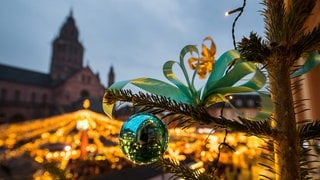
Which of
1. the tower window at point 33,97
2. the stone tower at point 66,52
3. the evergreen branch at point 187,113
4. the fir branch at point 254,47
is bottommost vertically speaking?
the evergreen branch at point 187,113

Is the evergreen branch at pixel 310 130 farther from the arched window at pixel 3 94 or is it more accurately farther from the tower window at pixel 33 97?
the tower window at pixel 33 97

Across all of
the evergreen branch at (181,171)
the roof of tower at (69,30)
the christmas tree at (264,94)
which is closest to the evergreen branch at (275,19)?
the christmas tree at (264,94)

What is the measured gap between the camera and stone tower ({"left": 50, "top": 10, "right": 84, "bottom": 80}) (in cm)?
3934

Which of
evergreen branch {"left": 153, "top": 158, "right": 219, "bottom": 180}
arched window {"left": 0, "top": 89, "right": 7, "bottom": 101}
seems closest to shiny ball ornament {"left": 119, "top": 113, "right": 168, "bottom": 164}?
evergreen branch {"left": 153, "top": 158, "right": 219, "bottom": 180}

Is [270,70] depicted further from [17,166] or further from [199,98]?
[17,166]

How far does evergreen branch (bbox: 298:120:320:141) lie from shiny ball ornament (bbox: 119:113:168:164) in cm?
29

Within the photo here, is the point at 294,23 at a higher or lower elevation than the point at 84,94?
lower

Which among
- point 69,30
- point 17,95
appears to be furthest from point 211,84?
point 69,30

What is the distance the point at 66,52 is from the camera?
40906 millimetres

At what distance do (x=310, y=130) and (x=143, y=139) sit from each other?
34 cm

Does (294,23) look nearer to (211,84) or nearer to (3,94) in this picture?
(211,84)

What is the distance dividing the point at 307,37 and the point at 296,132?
0.18 meters

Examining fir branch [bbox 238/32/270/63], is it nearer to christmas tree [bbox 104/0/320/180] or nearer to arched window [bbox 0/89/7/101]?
christmas tree [bbox 104/0/320/180]

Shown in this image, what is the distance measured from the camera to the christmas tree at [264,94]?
1.51 ft
